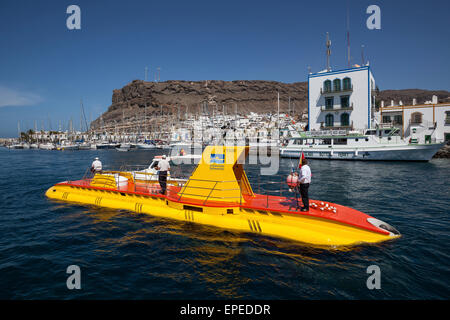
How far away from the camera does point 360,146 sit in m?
43.5

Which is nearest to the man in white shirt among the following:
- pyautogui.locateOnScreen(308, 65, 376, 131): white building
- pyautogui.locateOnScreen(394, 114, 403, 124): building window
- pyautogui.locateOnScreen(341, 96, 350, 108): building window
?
pyautogui.locateOnScreen(308, 65, 376, 131): white building

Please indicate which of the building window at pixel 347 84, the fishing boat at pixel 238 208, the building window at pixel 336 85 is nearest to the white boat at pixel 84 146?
the building window at pixel 336 85

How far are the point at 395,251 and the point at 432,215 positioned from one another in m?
6.69

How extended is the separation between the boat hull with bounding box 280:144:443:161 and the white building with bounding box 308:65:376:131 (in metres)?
Result: 9.58

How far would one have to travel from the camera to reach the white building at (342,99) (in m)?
49.9

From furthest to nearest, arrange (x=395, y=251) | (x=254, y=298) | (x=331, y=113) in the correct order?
(x=331, y=113)
(x=395, y=251)
(x=254, y=298)

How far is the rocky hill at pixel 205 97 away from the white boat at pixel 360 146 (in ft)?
392

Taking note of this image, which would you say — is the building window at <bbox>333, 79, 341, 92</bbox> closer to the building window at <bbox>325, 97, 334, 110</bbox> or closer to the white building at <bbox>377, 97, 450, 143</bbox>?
the building window at <bbox>325, 97, 334, 110</bbox>

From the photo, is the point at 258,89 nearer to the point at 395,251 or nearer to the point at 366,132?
the point at 366,132

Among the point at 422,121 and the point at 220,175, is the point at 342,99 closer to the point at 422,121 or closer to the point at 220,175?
the point at 422,121

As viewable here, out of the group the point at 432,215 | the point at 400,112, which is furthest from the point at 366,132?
the point at 432,215

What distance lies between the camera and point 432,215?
A: 13953mm

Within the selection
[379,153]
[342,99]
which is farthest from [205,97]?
[379,153]

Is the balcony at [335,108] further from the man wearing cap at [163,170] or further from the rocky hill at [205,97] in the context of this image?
the rocky hill at [205,97]
